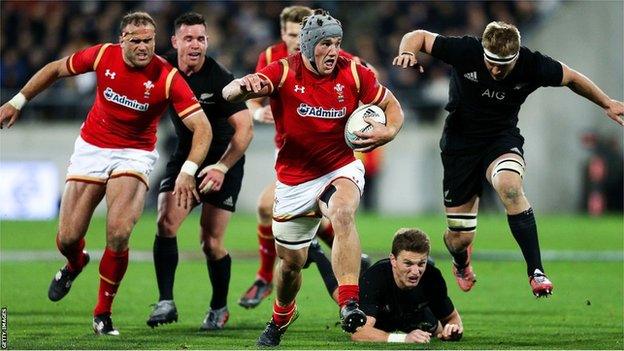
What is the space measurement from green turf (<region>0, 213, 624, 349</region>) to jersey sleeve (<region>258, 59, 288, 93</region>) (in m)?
1.97

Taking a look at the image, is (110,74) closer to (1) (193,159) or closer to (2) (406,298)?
(1) (193,159)

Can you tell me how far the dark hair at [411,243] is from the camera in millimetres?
9312

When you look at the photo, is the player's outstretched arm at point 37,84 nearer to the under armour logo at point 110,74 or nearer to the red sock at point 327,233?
the under armour logo at point 110,74

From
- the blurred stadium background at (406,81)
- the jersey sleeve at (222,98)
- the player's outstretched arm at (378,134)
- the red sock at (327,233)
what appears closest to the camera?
the player's outstretched arm at (378,134)

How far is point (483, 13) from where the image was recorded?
82.9ft

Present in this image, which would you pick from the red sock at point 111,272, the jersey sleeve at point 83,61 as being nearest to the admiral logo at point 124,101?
the jersey sleeve at point 83,61

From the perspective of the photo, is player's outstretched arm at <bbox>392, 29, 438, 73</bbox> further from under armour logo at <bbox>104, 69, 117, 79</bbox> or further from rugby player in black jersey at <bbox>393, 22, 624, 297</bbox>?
under armour logo at <bbox>104, 69, 117, 79</bbox>

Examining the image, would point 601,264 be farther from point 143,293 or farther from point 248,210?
point 248,210

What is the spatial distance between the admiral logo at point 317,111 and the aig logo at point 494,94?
5.57 ft

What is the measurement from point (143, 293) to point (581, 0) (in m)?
15.9

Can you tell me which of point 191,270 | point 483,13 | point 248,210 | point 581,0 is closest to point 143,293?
point 191,270

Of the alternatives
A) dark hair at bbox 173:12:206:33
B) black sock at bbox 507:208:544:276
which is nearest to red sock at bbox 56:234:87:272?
dark hair at bbox 173:12:206:33

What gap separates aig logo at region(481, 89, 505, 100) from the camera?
401 inches

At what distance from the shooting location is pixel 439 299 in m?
9.57
